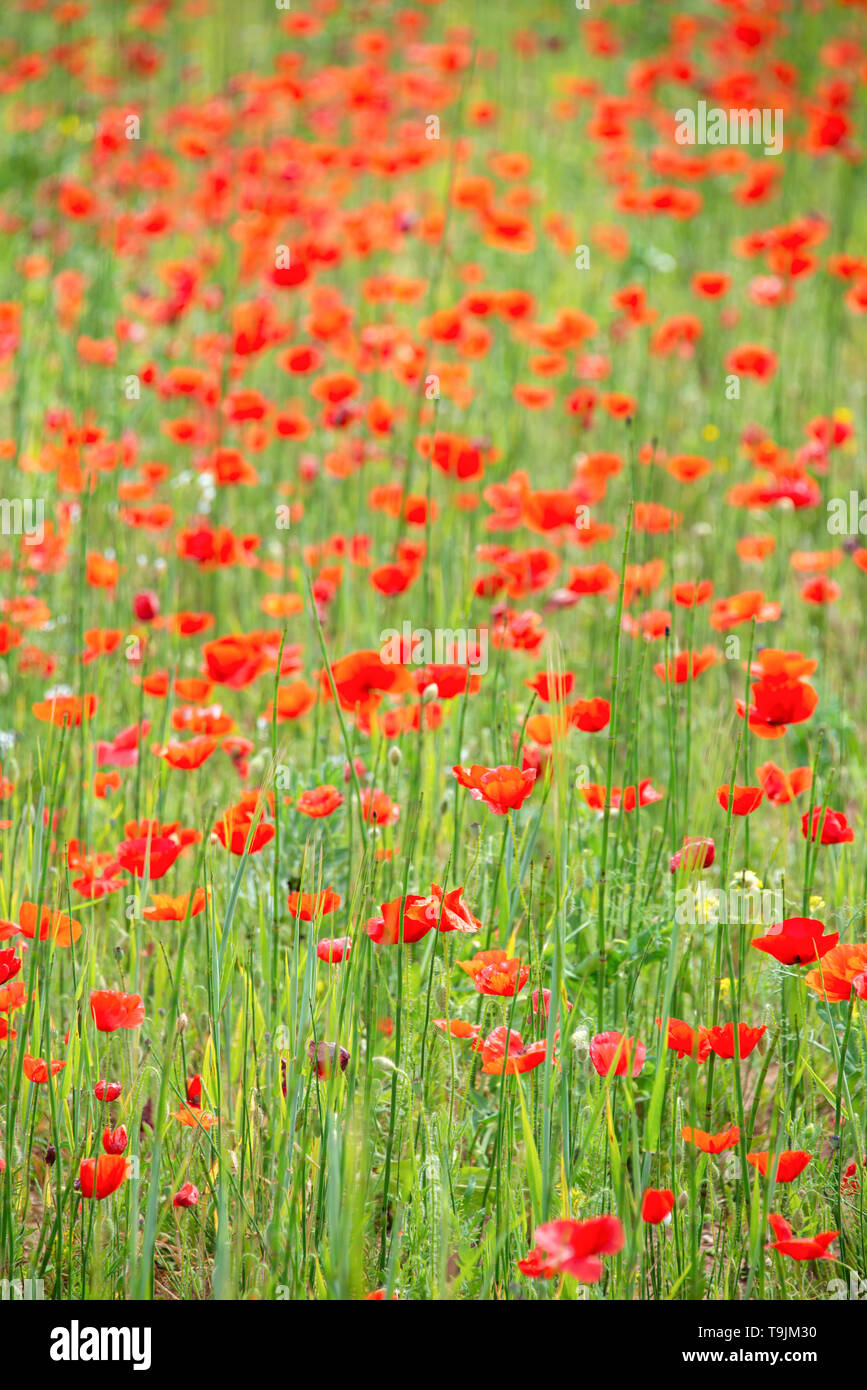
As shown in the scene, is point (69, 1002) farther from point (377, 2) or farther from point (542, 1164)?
point (377, 2)

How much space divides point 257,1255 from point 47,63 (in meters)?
5.64

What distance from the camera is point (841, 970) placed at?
1.55 metres

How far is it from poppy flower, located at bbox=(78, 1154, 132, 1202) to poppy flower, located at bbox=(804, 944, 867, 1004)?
0.81 m

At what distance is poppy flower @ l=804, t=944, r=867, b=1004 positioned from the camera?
1.52 meters

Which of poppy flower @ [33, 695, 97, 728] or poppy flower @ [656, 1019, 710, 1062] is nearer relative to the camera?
poppy flower @ [656, 1019, 710, 1062]

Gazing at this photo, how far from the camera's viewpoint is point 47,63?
19.4 feet

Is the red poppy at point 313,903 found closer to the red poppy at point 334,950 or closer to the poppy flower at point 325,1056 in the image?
the red poppy at point 334,950

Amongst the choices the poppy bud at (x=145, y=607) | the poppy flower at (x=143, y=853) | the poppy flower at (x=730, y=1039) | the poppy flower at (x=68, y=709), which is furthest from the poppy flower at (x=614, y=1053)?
the poppy bud at (x=145, y=607)

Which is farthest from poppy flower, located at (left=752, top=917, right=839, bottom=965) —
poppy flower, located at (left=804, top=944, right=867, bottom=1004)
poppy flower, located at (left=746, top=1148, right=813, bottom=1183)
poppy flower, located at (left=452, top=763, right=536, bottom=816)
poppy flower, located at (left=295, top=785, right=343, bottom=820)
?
poppy flower, located at (left=295, top=785, right=343, bottom=820)

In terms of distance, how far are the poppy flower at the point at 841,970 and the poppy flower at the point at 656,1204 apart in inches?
12.0

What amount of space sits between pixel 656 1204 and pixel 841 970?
0.35 meters

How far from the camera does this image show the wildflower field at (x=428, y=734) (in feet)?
5.10

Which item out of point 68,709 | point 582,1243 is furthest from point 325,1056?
point 68,709

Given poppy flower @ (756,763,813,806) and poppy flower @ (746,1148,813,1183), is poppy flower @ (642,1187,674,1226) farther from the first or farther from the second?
poppy flower @ (756,763,813,806)
